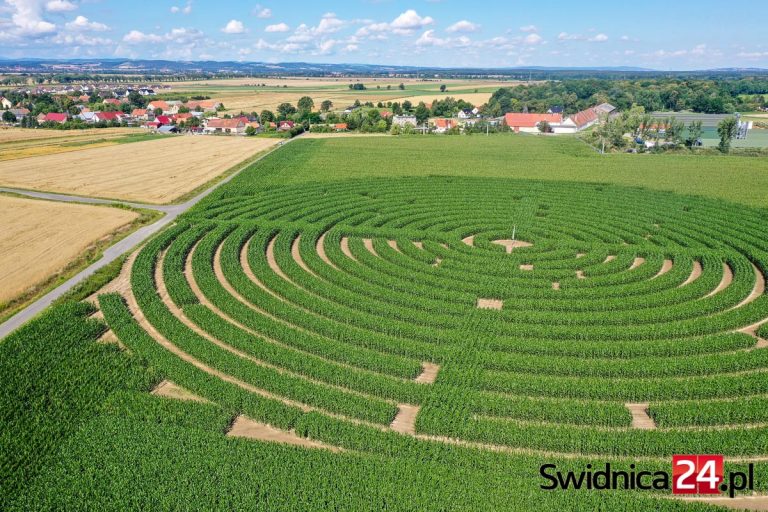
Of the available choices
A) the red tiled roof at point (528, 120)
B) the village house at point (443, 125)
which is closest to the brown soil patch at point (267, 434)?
the village house at point (443, 125)

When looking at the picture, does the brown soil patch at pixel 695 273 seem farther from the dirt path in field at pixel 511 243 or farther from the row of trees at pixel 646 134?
the row of trees at pixel 646 134

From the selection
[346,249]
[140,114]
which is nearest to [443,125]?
[140,114]

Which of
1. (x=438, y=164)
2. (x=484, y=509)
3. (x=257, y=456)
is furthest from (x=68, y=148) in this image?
(x=484, y=509)

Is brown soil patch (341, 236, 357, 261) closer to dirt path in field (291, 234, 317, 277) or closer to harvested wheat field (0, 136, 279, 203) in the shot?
dirt path in field (291, 234, 317, 277)

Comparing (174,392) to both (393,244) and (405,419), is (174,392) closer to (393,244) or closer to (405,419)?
(405,419)

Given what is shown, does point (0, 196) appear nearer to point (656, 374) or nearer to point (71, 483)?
point (71, 483)

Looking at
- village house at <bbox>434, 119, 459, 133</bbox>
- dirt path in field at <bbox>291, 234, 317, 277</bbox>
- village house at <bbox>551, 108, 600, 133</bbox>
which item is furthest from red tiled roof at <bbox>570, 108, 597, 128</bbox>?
dirt path in field at <bbox>291, 234, 317, 277</bbox>

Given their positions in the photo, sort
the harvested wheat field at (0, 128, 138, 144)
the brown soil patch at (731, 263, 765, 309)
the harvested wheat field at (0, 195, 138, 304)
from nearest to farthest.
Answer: the brown soil patch at (731, 263, 765, 309) → the harvested wheat field at (0, 195, 138, 304) → the harvested wheat field at (0, 128, 138, 144)
